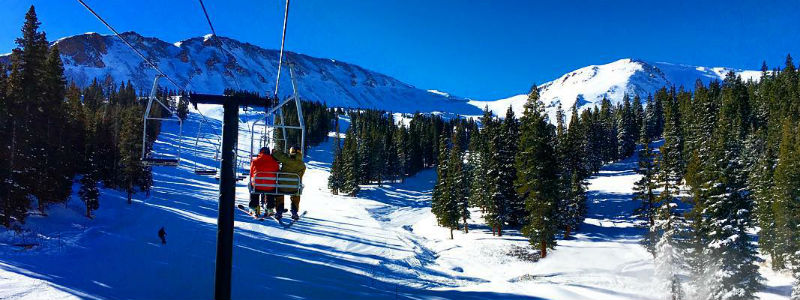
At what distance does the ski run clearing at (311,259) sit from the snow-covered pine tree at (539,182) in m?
2.32

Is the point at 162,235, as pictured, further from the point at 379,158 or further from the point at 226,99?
the point at 379,158

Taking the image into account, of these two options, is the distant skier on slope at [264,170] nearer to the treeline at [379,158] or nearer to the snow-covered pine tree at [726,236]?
the snow-covered pine tree at [726,236]

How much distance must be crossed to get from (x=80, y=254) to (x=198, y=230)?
13.1 m

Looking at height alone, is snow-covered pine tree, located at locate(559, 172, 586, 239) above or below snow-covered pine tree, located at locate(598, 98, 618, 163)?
below

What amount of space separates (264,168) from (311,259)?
23.7m

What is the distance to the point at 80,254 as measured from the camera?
2747 centimetres

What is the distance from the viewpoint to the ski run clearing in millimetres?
24531

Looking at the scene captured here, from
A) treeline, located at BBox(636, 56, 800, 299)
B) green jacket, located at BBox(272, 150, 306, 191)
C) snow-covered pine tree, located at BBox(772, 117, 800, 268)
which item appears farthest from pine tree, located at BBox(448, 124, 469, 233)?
green jacket, located at BBox(272, 150, 306, 191)

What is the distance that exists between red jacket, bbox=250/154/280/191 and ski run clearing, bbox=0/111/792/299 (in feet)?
17.6

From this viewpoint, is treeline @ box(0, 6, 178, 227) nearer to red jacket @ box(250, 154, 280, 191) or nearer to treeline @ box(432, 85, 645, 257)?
red jacket @ box(250, 154, 280, 191)

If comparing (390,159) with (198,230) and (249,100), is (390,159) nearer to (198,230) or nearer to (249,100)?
(198,230)

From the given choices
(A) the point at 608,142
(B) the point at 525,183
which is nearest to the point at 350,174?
(B) the point at 525,183

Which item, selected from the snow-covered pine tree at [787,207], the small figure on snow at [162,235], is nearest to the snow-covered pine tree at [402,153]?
the small figure on snow at [162,235]

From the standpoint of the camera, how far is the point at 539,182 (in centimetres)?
3819
